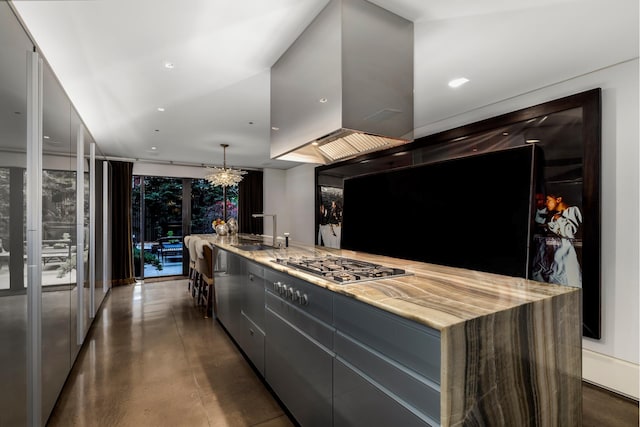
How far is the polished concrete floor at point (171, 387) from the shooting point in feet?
6.56

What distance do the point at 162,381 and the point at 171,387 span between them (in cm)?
14

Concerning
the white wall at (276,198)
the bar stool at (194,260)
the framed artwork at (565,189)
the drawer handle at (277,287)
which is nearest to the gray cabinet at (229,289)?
the drawer handle at (277,287)

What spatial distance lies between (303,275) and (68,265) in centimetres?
182

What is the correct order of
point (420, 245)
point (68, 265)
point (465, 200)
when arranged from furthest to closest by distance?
point (420, 245) → point (465, 200) → point (68, 265)

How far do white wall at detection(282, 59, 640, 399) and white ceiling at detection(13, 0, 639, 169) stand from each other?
259 millimetres

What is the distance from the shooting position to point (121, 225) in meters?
5.88

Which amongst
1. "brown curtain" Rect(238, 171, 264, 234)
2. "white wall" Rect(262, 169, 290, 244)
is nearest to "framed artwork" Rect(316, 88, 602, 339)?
"white wall" Rect(262, 169, 290, 244)

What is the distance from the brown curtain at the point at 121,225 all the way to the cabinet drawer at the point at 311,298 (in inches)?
205

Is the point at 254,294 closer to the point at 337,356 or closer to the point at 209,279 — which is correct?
the point at 337,356

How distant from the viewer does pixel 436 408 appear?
0.99 m

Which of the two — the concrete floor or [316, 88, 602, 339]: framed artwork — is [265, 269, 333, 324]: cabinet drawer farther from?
[316, 88, 602, 339]: framed artwork

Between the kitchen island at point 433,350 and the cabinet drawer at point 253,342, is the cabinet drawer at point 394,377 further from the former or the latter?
the cabinet drawer at point 253,342

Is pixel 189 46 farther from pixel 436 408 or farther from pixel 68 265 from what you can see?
pixel 436 408

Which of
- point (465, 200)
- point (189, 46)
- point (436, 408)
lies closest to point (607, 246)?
point (465, 200)
